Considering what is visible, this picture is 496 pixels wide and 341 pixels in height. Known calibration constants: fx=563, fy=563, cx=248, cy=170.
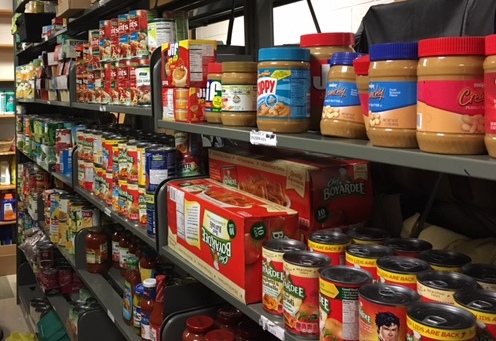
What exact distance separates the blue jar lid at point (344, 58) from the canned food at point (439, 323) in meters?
0.52

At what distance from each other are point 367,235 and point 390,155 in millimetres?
483

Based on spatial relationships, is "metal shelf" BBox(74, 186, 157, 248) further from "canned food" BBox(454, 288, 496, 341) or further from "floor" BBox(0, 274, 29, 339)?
"floor" BBox(0, 274, 29, 339)

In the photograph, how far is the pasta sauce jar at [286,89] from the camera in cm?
131

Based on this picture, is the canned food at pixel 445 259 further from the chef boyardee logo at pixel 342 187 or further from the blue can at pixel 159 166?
the blue can at pixel 159 166

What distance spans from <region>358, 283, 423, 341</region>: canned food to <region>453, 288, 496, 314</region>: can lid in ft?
0.26

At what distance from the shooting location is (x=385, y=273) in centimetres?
113

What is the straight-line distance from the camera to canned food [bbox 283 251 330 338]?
1.23 meters

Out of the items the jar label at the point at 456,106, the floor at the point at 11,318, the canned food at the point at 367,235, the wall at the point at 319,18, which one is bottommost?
the floor at the point at 11,318

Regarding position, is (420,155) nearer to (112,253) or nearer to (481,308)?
(481,308)

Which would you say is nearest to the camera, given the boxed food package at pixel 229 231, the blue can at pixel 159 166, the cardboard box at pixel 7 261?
the boxed food package at pixel 229 231

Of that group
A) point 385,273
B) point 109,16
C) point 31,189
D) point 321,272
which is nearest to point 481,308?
point 385,273

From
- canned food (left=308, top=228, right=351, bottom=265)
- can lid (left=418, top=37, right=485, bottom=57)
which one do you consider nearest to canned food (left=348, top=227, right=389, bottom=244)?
canned food (left=308, top=228, right=351, bottom=265)

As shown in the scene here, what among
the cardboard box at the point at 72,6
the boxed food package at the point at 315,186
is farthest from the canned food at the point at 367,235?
the cardboard box at the point at 72,6

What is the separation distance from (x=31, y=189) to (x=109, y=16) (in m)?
1.88
